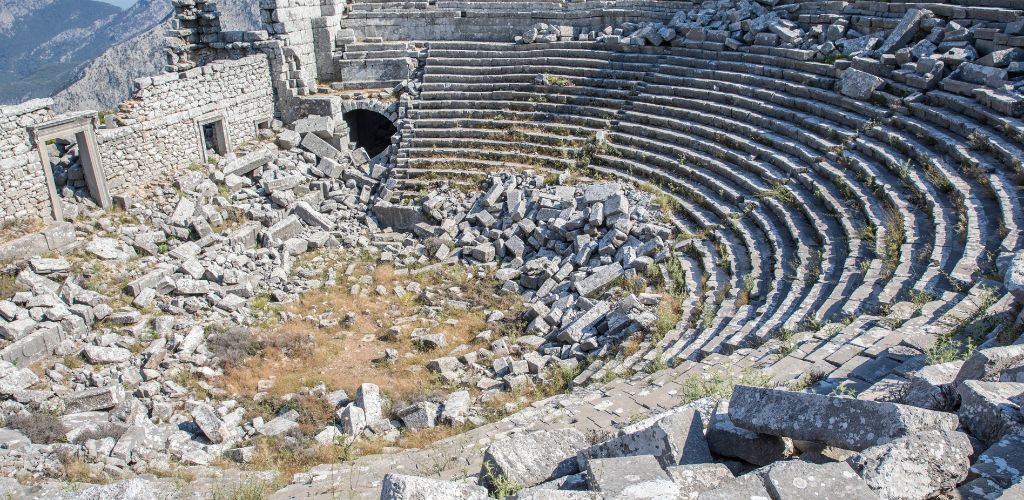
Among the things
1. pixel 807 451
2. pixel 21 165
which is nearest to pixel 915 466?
pixel 807 451

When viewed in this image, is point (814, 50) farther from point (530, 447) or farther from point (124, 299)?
point (124, 299)

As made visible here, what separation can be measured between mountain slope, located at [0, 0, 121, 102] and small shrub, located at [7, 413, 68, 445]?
65136 mm

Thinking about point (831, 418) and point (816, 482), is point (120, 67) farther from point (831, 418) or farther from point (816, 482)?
point (816, 482)

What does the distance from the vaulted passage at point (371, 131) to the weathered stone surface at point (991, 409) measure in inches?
628

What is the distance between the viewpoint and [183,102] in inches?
607

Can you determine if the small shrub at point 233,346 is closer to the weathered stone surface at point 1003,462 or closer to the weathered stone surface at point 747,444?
the weathered stone surface at point 747,444

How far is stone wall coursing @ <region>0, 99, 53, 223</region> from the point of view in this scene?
40.3ft

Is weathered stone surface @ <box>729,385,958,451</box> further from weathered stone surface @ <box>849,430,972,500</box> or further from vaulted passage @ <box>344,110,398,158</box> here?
vaulted passage @ <box>344,110,398,158</box>

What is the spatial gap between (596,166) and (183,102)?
8.15 meters

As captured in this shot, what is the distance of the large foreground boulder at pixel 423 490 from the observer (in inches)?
174

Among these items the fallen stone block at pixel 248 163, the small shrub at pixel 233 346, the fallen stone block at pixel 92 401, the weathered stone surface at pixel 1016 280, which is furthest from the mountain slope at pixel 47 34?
the weathered stone surface at pixel 1016 280

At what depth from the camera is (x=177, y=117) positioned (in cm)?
1527

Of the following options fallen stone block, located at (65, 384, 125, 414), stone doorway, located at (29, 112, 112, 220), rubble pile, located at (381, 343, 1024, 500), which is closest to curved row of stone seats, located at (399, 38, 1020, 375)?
rubble pile, located at (381, 343, 1024, 500)

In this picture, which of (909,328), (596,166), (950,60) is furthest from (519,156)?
(909,328)
